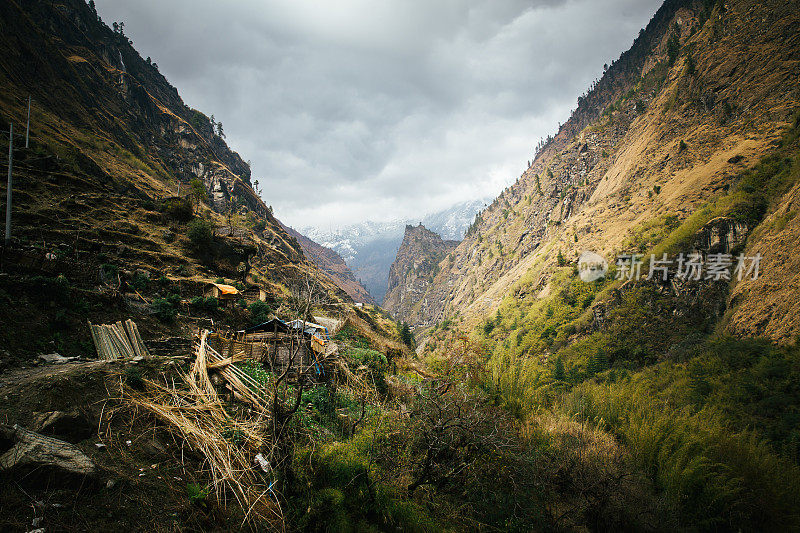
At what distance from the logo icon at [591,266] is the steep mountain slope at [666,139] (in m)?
1.78

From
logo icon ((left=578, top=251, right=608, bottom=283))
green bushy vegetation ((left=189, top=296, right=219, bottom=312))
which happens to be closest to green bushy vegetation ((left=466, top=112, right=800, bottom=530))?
logo icon ((left=578, top=251, right=608, bottom=283))

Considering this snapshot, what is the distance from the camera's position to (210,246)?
27.8 metres

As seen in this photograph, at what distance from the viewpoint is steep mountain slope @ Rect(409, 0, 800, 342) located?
41844 millimetres

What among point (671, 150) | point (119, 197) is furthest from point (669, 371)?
point (119, 197)

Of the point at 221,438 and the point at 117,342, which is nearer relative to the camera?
the point at 221,438

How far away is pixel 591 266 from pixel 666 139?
96.9 feet

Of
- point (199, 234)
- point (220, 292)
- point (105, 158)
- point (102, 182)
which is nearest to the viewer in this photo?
point (220, 292)

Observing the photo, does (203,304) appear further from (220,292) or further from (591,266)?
(591,266)

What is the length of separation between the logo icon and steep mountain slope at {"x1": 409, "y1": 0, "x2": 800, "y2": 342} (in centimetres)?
178

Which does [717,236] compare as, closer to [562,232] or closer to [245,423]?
[562,232]

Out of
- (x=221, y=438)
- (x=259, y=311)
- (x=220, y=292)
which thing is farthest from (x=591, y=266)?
(x=221, y=438)

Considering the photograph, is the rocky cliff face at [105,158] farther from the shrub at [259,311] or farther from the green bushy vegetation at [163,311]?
the green bushy vegetation at [163,311]

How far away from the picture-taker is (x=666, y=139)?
56906mm

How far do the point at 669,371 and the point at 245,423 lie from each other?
4304 cm
